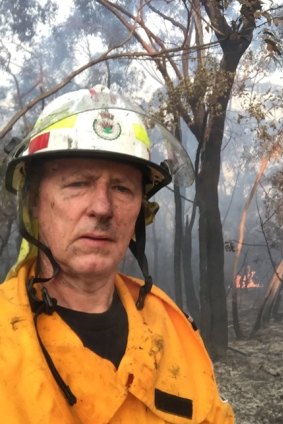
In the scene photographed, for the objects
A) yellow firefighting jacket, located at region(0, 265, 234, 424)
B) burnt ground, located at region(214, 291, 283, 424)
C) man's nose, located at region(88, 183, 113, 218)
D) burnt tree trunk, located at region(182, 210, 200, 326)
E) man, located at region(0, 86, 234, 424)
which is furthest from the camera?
burnt tree trunk, located at region(182, 210, 200, 326)

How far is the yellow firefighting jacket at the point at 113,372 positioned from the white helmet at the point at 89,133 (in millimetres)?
452

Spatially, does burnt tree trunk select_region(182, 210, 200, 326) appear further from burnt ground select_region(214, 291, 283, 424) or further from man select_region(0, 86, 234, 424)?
man select_region(0, 86, 234, 424)

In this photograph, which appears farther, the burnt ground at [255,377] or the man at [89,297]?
the burnt ground at [255,377]

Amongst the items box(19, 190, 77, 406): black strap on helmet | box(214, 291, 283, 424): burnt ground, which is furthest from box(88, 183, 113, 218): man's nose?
box(214, 291, 283, 424): burnt ground

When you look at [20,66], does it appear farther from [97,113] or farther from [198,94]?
[97,113]

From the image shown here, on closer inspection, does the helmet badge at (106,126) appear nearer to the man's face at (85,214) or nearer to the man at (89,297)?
the man at (89,297)

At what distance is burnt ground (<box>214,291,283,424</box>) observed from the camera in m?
7.68

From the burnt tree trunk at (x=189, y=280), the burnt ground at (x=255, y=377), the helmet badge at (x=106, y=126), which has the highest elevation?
the helmet badge at (x=106, y=126)

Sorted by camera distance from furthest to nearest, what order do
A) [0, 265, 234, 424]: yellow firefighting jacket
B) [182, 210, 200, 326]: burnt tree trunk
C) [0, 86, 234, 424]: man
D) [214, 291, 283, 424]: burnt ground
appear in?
[182, 210, 200, 326]: burnt tree trunk → [214, 291, 283, 424]: burnt ground → [0, 86, 234, 424]: man → [0, 265, 234, 424]: yellow firefighting jacket

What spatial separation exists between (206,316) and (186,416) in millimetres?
9892

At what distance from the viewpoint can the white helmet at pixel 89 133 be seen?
1.66 meters

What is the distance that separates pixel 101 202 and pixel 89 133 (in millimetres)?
266

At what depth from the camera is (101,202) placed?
A: 1629 mm

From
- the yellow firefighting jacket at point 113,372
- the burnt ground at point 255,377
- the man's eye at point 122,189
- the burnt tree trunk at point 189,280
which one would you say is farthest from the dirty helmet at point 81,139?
the burnt tree trunk at point 189,280
